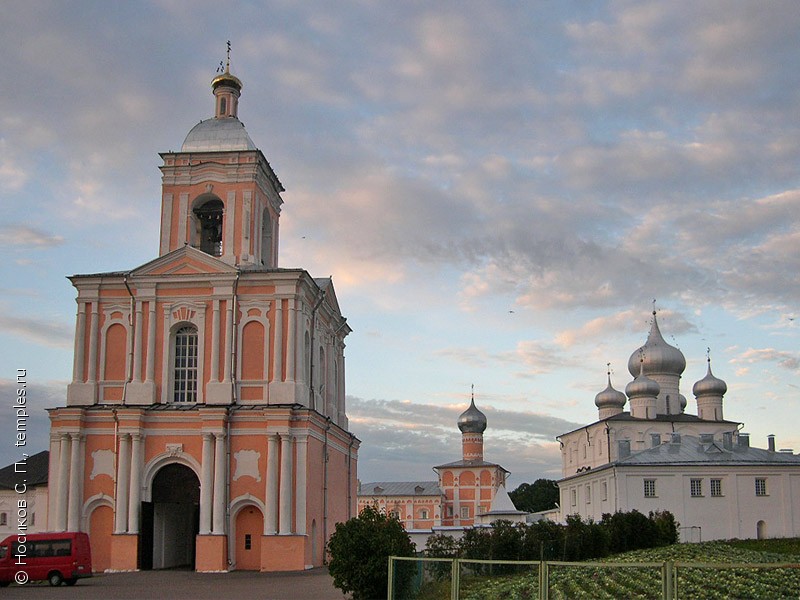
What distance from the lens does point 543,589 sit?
1333cm

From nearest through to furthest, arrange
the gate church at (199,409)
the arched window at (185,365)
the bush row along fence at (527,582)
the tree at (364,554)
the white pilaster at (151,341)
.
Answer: the bush row along fence at (527,582), the tree at (364,554), the gate church at (199,409), the white pilaster at (151,341), the arched window at (185,365)

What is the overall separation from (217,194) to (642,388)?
42644 millimetres

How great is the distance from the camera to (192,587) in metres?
27.2

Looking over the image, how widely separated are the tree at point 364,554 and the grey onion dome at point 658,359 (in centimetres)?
5608

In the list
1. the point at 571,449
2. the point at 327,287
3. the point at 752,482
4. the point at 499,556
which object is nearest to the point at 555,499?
the point at 571,449

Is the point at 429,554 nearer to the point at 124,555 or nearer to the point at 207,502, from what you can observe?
the point at 207,502

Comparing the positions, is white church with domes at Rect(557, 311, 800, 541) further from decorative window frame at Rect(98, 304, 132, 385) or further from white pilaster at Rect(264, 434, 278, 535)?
decorative window frame at Rect(98, 304, 132, 385)

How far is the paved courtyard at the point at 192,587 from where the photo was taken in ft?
79.9

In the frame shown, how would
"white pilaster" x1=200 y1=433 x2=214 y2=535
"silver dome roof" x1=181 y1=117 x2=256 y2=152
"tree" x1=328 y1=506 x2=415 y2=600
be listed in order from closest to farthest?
1. "tree" x1=328 y1=506 x2=415 y2=600
2. "white pilaster" x1=200 y1=433 x2=214 y2=535
3. "silver dome roof" x1=181 y1=117 x2=256 y2=152

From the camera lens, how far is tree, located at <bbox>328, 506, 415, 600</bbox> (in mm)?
22000

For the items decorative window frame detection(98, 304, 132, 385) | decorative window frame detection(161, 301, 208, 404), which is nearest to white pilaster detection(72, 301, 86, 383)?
decorative window frame detection(98, 304, 132, 385)

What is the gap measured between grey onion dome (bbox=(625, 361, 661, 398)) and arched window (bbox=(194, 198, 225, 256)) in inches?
1616

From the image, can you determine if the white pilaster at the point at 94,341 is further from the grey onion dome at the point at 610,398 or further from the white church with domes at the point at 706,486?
the grey onion dome at the point at 610,398

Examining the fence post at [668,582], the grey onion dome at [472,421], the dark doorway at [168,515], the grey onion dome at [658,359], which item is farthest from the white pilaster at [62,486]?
the grey onion dome at [472,421]
